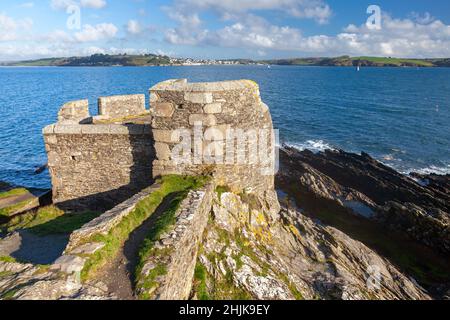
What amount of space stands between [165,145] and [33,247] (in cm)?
557

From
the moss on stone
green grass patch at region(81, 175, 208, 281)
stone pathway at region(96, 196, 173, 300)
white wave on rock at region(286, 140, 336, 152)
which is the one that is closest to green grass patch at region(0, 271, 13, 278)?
green grass patch at region(81, 175, 208, 281)

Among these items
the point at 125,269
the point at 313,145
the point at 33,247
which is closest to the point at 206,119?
the point at 125,269

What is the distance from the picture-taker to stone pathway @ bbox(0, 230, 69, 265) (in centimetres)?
1044

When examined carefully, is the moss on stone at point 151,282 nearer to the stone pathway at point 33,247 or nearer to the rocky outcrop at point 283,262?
the rocky outcrop at point 283,262

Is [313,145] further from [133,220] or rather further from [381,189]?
[133,220]

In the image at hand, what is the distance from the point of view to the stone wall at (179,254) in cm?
708

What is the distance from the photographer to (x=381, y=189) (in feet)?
88.8

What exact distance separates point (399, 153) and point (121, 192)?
35.1 m

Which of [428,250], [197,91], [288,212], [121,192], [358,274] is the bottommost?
[428,250]

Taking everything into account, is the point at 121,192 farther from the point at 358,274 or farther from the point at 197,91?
the point at 358,274

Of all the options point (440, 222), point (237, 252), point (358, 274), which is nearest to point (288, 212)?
point (358, 274)

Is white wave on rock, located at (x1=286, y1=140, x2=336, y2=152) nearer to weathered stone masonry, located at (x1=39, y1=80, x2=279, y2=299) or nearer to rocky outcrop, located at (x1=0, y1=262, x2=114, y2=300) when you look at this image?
weathered stone masonry, located at (x1=39, y1=80, x2=279, y2=299)

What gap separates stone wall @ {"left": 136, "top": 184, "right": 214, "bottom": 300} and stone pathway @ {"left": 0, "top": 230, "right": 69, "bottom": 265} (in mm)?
4380

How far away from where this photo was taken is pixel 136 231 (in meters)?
9.36
